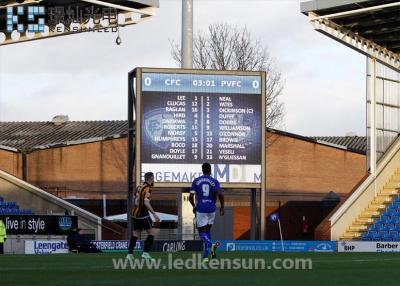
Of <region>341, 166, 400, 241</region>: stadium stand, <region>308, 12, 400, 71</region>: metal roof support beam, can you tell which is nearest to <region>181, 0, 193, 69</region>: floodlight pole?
<region>308, 12, 400, 71</region>: metal roof support beam

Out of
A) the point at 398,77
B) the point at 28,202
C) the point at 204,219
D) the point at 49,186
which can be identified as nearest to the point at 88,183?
the point at 49,186

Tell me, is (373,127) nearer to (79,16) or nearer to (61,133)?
(79,16)

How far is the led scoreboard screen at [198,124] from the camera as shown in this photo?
132 feet

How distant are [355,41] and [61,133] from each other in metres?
28.6

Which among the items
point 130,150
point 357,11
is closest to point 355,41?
point 357,11

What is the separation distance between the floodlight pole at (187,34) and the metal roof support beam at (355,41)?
5147 millimetres

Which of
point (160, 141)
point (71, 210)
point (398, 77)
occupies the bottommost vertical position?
point (71, 210)

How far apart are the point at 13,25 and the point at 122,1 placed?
4512 mm

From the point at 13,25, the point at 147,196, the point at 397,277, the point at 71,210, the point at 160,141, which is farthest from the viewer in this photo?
the point at 71,210

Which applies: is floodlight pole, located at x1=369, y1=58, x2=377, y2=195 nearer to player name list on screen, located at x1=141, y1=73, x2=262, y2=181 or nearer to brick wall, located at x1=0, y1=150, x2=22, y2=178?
player name list on screen, located at x1=141, y1=73, x2=262, y2=181

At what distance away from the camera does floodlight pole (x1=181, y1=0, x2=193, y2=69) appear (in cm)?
4422

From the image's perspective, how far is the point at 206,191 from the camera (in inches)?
877

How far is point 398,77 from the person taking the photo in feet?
169

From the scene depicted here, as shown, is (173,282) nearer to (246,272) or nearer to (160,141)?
(246,272)
